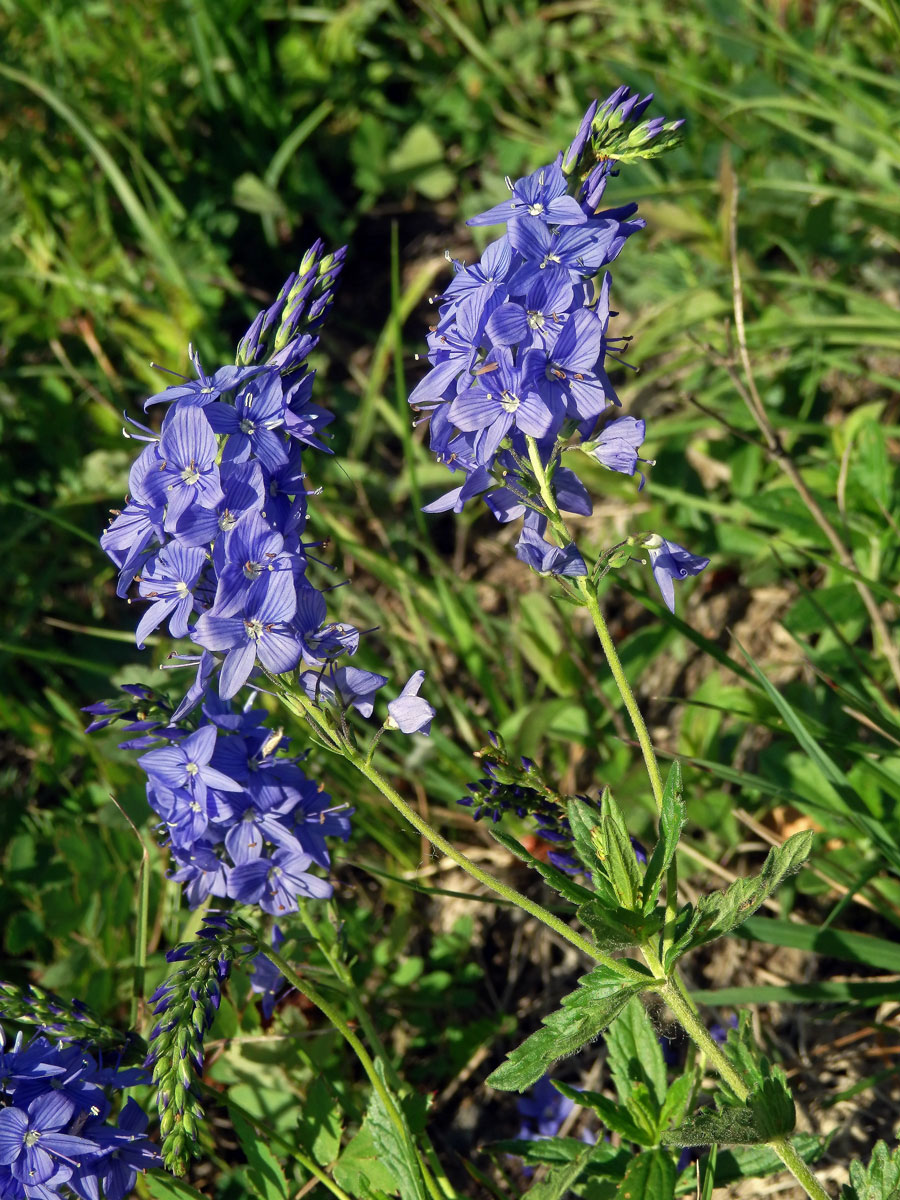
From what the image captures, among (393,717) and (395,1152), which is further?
(395,1152)

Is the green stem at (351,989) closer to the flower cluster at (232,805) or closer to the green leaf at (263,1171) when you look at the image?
the flower cluster at (232,805)

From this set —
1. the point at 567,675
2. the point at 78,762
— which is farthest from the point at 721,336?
the point at 78,762

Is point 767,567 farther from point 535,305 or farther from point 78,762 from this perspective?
point 78,762

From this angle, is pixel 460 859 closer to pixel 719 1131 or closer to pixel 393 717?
pixel 393 717

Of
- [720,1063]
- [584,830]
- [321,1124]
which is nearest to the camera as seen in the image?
[720,1063]

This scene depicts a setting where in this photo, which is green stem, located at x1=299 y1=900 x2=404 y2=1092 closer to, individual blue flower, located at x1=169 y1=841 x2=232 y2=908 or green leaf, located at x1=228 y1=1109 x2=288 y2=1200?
individual blue flower, located at x1=169 y1=841 x2=232 y2=908

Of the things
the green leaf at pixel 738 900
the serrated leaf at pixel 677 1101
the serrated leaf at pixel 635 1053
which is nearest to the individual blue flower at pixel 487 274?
the green leaf at pixel 738 900

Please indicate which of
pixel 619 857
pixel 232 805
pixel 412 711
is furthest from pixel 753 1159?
pixel 232 805
